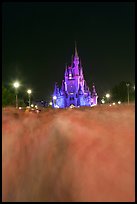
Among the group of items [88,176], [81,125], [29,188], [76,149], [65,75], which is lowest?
[29,188]

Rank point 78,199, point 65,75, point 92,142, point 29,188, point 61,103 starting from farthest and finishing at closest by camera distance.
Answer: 1. point 65,75
2. point 61,103
3. point 29,188
4. point 92,142
5. point 78,199

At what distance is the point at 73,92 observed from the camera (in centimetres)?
12975

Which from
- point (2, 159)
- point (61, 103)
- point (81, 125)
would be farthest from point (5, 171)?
point (61, 103)

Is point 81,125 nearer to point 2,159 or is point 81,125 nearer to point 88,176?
point 88,176

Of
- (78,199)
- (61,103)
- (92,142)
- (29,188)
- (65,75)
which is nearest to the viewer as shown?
(78,199)

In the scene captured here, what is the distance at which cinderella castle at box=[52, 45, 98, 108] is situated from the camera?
12731 cm

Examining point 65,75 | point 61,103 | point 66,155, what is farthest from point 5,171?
point 65,75

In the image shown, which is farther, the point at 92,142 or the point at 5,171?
the point at 5,171

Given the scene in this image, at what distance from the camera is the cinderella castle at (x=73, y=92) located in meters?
127

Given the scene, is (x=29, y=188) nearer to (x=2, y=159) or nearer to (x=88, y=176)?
(x=2, y=159)

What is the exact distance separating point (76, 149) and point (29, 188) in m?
1.38

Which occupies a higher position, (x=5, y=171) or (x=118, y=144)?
(x=118, y=144)

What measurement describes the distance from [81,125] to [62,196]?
152 cm

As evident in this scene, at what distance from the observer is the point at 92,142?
5836mm
